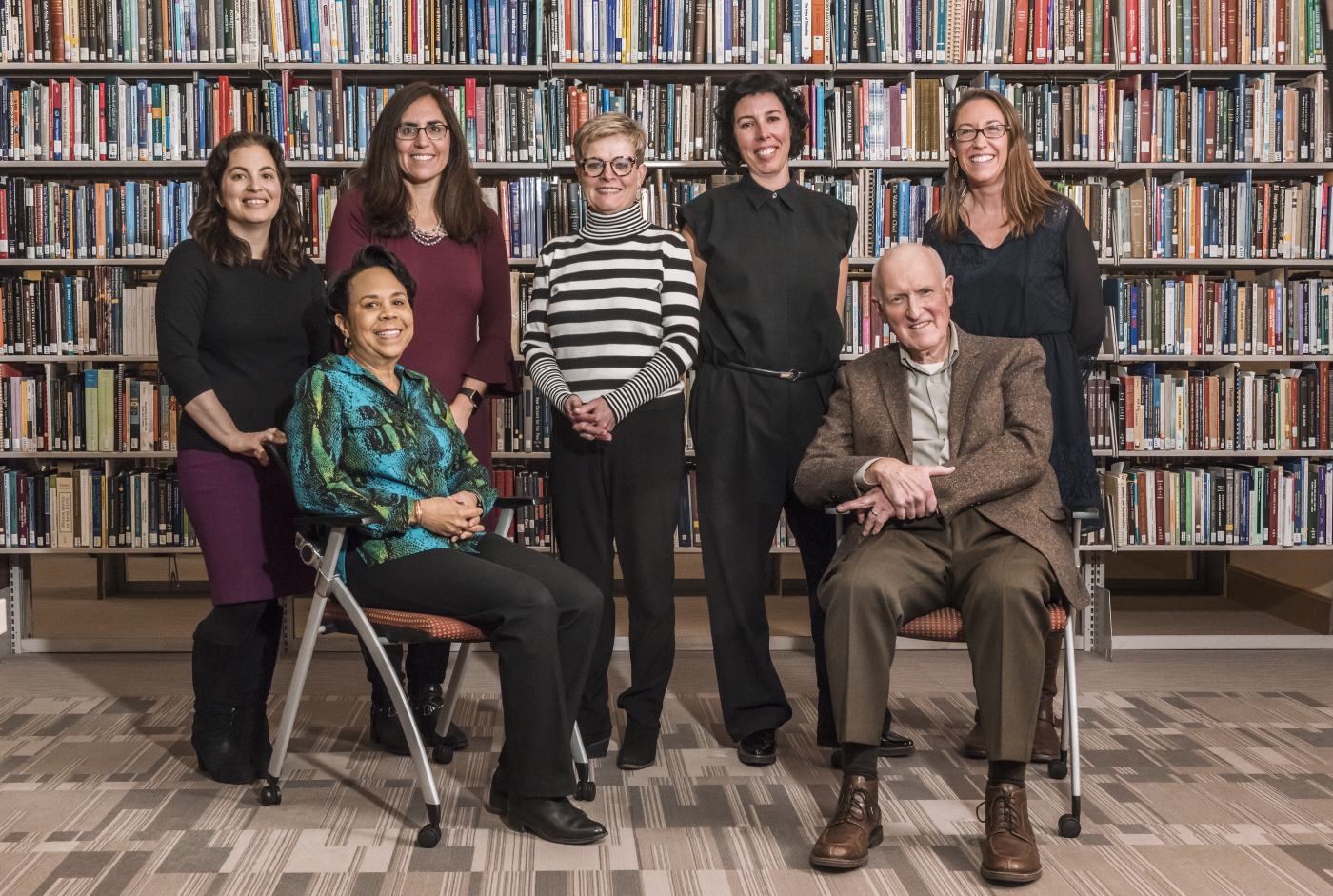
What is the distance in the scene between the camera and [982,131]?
262 cm

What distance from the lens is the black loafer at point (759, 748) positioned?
2643mm

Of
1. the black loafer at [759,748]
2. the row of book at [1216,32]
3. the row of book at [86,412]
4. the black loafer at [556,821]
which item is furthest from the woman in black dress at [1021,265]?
the row of book at [86,412]

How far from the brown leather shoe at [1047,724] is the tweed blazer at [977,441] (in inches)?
20.2

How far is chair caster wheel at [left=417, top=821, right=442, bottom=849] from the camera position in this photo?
2141 millimetres

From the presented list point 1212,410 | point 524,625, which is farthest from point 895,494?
point 1212,410

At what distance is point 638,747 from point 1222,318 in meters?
2.70

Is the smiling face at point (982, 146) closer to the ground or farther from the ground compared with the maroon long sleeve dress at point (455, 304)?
farther from the ground

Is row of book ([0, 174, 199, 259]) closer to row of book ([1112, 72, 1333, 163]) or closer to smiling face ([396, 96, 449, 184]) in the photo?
smiling face ([396, 96, 449, 184])

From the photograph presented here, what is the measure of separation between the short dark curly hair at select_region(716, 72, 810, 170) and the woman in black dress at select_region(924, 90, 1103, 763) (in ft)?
1.28

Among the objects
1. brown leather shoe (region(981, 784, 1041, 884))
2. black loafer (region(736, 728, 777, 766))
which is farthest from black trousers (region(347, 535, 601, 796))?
brown leather shoe (region(981, 784, 1041, 884))

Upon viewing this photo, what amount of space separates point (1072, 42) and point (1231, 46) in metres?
0.57

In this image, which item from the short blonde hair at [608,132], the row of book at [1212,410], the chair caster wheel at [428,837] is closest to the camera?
the chair caster wheel at [428,837]

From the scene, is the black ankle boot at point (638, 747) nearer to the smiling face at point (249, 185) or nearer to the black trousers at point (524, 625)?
the black trousers at point (524, 625)

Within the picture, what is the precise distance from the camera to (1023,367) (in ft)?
7.71
